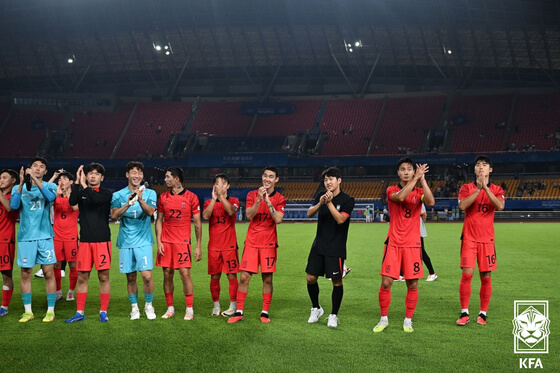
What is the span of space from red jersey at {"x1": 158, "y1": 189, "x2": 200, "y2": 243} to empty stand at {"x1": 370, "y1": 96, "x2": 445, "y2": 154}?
47.9m

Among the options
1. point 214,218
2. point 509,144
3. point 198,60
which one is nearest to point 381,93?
point 509,144

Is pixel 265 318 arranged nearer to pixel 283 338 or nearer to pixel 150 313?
pixel 283 338

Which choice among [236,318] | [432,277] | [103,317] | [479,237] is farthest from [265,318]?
[432,277]

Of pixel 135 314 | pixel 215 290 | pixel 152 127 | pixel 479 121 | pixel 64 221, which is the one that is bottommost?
pixel 135 314

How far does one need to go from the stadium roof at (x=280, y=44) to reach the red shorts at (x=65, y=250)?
40.6 m

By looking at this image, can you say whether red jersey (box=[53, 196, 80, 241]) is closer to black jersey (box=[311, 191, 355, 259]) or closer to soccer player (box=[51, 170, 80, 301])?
soccer player (box=[51, 170, 80, 301])

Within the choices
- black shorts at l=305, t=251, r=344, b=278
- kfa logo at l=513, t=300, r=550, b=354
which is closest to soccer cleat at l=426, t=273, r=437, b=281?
kfa logo at l=513, t=300, r=550, b=354

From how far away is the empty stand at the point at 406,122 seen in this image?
55812 millimetres

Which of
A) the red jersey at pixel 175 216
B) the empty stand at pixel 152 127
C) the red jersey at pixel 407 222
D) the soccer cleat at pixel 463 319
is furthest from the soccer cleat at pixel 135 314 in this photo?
the empty stand at pixel 152 127

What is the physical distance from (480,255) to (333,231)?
2.39 metres

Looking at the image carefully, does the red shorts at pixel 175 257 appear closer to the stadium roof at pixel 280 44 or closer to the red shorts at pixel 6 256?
the red shorts at pixel 6 256

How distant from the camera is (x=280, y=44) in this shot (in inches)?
2152

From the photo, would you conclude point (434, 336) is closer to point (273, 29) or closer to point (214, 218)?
point (214, 218)

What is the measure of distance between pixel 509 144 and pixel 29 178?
52099 millimetres
